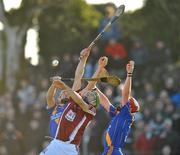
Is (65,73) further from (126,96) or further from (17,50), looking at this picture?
(126,96)

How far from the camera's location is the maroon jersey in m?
13.5

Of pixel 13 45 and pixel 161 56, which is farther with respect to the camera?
pixel 13 45

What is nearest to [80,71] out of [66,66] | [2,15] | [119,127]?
[119,127]

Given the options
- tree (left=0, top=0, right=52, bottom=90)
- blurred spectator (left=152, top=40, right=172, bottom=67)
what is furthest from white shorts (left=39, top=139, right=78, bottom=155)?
tree (left=0, top=0, right=52, bottom=90)

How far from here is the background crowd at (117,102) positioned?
20438 mm

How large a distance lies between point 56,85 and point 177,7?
1250 cm

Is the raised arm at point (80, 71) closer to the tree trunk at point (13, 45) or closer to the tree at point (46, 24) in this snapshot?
the tree at point (46, 24)

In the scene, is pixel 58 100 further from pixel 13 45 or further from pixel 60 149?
pixel 13 45

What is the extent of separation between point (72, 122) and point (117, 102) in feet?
25.7

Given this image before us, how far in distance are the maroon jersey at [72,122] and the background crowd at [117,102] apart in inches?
256

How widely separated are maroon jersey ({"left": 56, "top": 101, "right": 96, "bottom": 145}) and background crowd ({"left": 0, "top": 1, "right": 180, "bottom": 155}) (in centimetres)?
650

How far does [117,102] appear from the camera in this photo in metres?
21.3

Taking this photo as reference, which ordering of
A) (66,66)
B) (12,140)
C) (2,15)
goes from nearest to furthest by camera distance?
1. (12,140)
2. (66,66)
3. (2,15)

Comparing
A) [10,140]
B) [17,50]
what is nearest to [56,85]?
[10,140]
